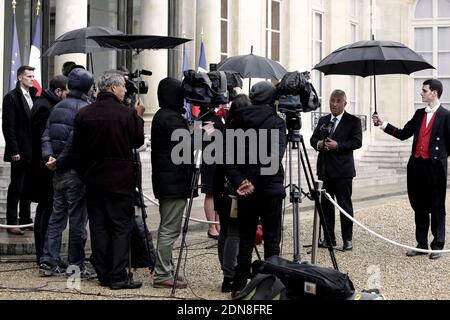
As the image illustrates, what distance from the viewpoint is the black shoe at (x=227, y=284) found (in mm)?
6639

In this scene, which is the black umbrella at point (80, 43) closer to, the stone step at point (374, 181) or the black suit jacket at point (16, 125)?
the black suit jacket at point (16, 125)

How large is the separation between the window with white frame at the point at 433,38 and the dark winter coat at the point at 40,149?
62.8 feet

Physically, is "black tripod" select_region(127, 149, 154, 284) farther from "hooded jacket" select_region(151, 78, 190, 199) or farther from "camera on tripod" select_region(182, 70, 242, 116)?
"camera on tripod" select_region(182, 70, 242, 116)

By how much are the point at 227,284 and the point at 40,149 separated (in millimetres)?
2330

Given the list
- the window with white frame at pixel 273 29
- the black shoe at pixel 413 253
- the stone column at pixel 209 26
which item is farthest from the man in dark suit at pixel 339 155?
the window with white frame at pixel 273 29

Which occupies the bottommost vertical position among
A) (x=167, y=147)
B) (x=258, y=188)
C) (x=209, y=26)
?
(x=258, y=188)

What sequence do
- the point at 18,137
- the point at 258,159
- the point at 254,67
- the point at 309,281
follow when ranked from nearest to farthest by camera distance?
the point at 309,281 < the point at 258,159 < the point at 18,137 < the point at 254,67

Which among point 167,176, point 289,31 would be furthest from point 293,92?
point 289,31

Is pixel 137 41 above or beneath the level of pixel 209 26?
beneath

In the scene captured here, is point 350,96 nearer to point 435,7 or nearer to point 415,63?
point 435,7

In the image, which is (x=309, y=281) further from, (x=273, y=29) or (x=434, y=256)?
(x=273, y=29)

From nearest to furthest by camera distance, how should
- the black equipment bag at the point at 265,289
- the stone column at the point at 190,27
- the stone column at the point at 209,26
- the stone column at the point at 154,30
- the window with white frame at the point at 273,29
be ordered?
the black equipment bag at the point at 265,289 → the stone column at the point at 154,30 → the stone column at the point at 209,26 → the stone column at the point at 190,27 → the window with white frame at the point at 273,29

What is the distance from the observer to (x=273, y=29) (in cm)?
2070
